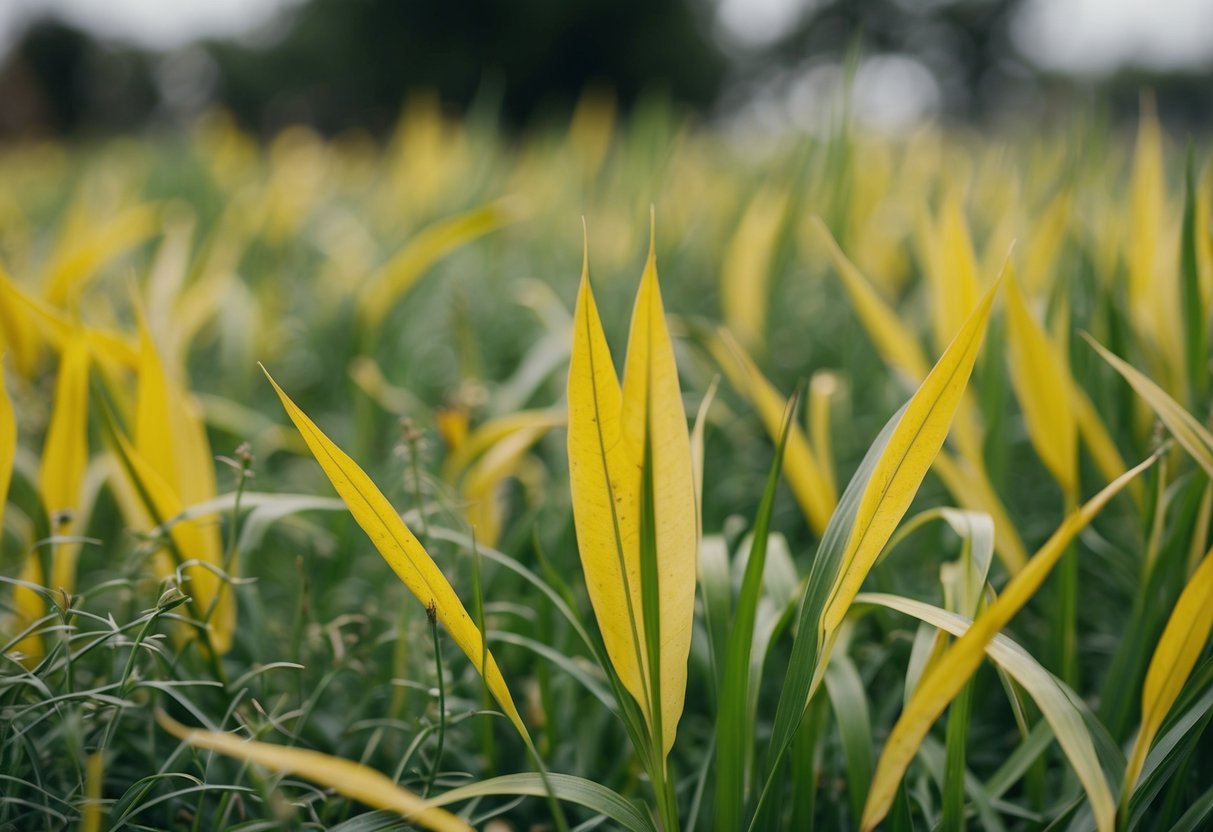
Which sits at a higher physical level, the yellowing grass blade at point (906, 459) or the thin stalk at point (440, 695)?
the yellowing grass blade at point (906, 459)

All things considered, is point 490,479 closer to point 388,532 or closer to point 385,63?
point 388,532

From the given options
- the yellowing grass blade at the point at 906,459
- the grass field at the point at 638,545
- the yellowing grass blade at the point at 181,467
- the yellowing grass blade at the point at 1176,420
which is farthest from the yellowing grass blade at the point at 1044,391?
the yellowing grass blade at the point at 181,467

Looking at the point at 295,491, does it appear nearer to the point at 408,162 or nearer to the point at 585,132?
the point at 408,162

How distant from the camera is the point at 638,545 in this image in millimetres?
492

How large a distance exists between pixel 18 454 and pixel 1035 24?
28286mm

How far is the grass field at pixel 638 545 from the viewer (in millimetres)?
483

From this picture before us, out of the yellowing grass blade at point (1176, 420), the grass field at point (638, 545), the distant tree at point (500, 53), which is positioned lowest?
the grass field at point (638, 545)

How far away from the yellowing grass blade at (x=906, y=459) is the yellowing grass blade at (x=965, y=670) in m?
0.07

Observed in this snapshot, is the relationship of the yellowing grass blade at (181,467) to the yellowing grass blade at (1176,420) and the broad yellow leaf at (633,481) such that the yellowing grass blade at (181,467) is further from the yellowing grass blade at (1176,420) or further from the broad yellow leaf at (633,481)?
the yellowing grass blade at (1176,420)

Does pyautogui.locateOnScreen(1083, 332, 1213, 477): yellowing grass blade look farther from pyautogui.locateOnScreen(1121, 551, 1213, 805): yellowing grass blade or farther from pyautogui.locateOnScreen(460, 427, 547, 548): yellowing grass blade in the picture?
pyautogui.locateOnScreen(460, 427, 547, 548): yellowing grass blade

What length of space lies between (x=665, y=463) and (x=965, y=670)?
0.19 m

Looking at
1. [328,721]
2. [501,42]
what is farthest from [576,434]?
[501,42]

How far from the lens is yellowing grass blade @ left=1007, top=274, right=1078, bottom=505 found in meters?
0.74

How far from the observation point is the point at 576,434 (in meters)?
0.48
